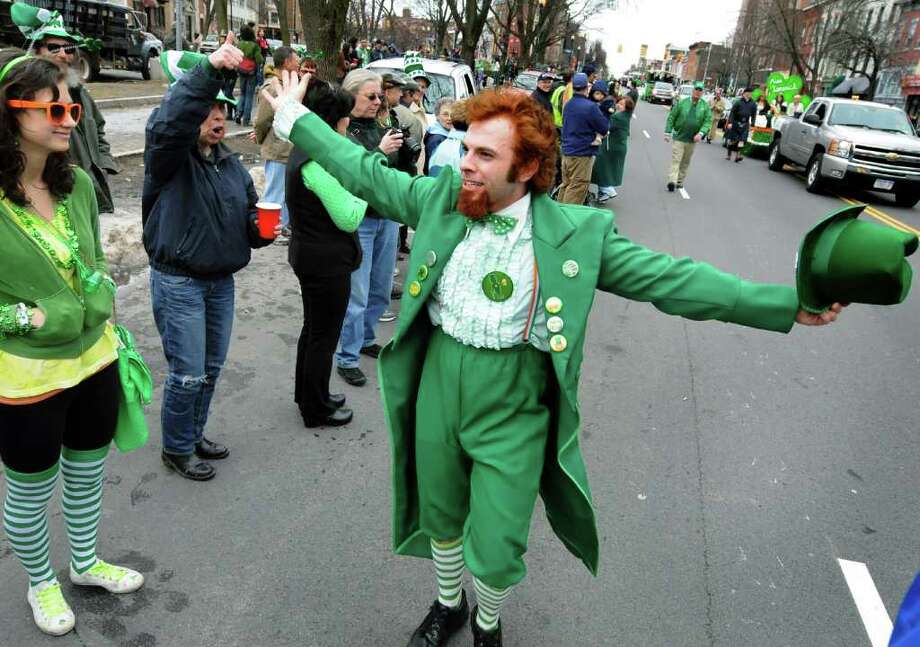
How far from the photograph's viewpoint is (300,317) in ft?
19.8

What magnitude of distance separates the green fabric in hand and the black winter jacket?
303 millimetres

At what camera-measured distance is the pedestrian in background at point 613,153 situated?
11.4m

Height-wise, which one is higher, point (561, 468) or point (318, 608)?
Result: point (561, 468)

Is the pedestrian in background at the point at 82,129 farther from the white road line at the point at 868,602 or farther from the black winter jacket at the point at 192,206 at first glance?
the white road line at the point at 868,602

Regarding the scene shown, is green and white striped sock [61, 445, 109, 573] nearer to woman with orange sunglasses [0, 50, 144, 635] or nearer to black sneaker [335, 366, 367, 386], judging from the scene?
woman with orange sunglasses [0, 50, 144, 635]

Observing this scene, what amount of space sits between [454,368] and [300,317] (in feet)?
13.1

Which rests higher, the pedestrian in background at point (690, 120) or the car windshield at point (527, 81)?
the car windshield at point (527, 81)

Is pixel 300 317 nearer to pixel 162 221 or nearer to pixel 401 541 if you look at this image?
pixel 162 221

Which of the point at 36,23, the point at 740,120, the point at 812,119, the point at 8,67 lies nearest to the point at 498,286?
the point at 8,67

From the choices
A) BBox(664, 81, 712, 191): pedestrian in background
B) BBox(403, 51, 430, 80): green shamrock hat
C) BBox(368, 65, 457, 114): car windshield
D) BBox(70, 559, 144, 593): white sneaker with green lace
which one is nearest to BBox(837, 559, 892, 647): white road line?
BBox(70, 559, 144, 593): white sneaker with green lace

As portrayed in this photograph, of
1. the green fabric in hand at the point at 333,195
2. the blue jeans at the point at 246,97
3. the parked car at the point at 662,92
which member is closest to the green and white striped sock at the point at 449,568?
the green fabric in hand at the point at 333,195

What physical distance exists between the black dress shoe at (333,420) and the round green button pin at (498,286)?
2.37 metres

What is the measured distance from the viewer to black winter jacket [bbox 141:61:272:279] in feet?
9.41

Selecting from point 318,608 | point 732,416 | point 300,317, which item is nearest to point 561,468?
point 318,608
